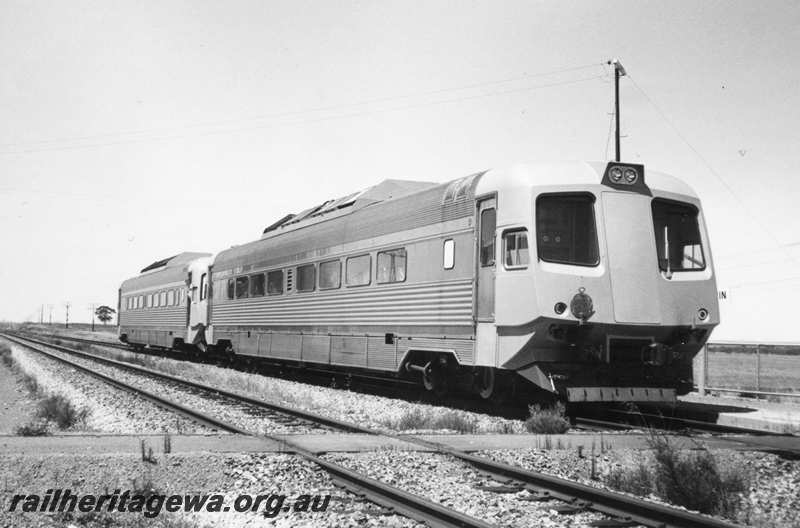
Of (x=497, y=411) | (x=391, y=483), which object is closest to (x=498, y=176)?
(x=497, y=411)

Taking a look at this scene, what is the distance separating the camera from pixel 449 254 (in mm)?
11672

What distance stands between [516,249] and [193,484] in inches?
220

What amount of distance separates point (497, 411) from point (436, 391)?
1.33m

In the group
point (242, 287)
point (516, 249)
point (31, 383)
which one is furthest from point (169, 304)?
point (516, 249)

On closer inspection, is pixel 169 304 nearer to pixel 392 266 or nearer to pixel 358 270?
pixel 358 270

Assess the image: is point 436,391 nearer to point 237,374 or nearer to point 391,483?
point 391,483

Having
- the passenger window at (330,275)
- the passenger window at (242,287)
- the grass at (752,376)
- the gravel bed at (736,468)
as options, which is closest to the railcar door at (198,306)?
the passenger window at (242,287)

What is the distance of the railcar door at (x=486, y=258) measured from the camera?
35.0 feet

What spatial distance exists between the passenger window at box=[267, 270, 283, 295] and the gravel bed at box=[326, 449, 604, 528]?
11492 millimetres

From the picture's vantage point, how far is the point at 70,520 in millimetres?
5453

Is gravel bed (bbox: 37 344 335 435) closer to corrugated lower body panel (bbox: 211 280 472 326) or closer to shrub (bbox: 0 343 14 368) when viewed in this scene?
corrugated lower body panel (bbox: 211 280 472 326)

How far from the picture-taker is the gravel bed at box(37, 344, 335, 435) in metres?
9.77

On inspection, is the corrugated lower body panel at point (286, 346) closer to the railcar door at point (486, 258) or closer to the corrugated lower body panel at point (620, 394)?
the railcar door at point (486, 258)
